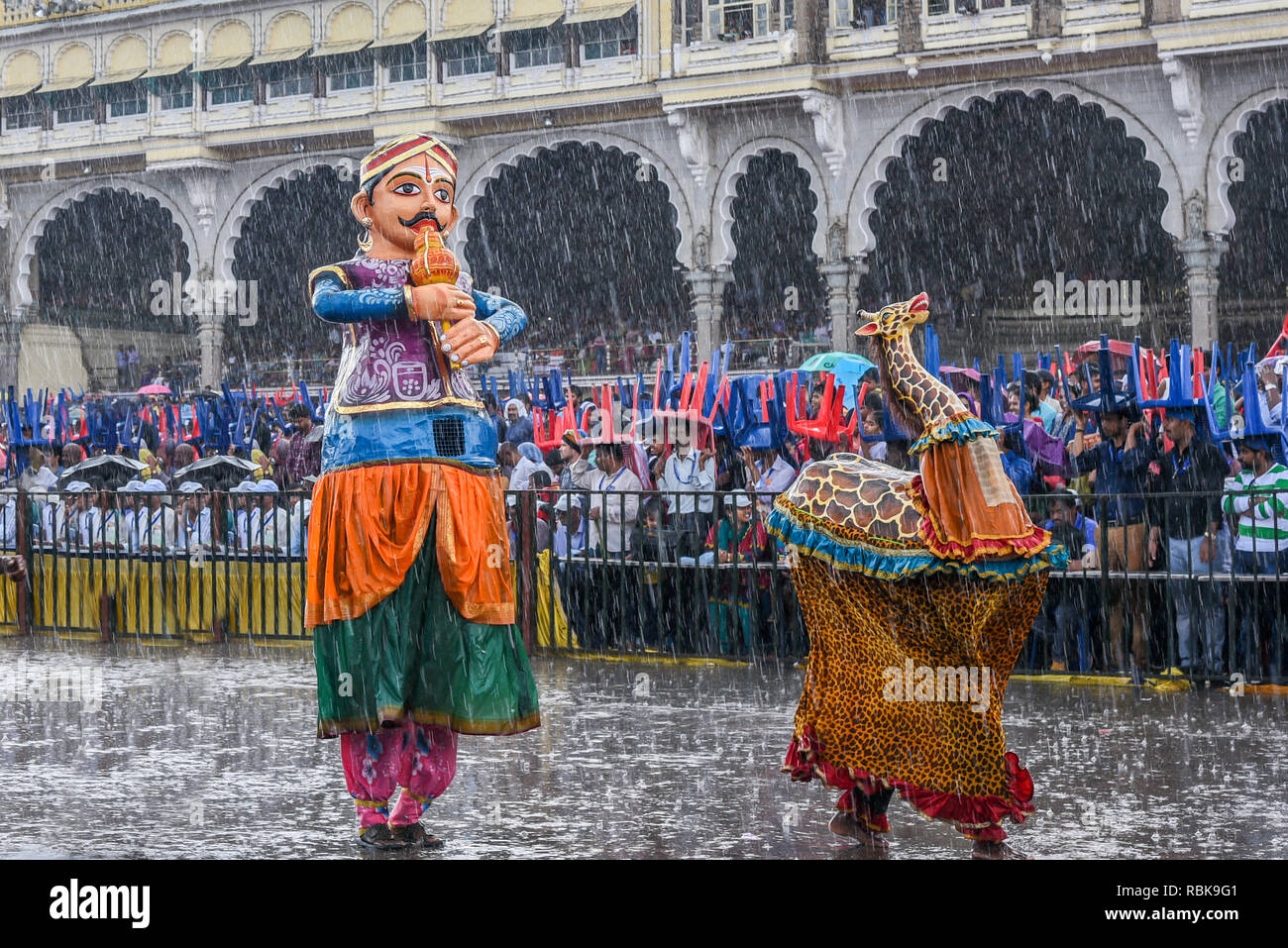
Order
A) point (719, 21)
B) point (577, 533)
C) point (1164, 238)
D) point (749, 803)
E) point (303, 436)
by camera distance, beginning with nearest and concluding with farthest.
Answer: point (749, 803) → point (577, 533) → point (303, 436) → point (719, 21) → point (1164, 238)

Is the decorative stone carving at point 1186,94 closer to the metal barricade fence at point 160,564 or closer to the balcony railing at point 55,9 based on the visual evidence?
the metal barricade fence at point 160,564

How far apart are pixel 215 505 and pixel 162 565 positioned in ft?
1.89

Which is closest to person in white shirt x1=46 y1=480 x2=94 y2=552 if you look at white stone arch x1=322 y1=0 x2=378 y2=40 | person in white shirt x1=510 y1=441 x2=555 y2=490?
person in white shirt x1=510 y1=441 x2=555 y2=490

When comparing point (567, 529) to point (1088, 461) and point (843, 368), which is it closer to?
point (843, 368)

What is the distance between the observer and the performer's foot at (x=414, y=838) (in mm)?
4633

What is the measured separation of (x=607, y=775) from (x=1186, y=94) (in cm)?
1626

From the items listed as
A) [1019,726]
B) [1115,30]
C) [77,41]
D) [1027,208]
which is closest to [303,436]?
[1019,726]

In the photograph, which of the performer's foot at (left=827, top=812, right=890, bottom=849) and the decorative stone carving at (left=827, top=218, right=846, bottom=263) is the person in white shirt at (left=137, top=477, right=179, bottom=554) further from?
the decorative stone carving at (left=827, top=218, right=846, bottom=263)

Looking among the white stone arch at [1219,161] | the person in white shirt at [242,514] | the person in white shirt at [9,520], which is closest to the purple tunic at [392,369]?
the person in white shirt at [242,514]

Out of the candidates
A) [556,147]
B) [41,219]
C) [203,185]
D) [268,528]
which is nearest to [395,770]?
[268,528]

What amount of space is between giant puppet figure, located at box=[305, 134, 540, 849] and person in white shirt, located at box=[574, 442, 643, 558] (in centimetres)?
414

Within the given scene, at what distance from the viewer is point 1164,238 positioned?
957 inches

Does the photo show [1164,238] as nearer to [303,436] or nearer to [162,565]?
[303,436]
